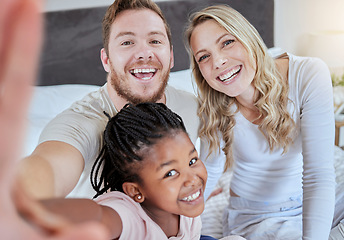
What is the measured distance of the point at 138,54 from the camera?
52cm

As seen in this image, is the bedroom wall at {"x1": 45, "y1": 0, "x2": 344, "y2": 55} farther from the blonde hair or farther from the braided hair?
the braided hair

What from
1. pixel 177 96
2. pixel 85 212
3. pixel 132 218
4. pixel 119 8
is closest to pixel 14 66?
pixel 85 212

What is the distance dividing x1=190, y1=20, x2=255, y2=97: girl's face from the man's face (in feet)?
0.37

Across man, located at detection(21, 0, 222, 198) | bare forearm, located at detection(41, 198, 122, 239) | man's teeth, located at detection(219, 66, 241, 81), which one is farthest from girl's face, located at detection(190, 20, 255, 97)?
bare forearm, located at detection(41, 198, 122, 239)

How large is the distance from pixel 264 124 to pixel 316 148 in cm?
11

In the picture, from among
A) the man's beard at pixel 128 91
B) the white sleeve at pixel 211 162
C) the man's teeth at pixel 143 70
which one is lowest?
the white sleeve at pixel 211 162

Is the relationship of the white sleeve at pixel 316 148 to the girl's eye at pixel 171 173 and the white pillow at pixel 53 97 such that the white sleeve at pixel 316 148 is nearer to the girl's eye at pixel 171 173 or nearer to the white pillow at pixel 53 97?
the girl's eye at pixel 171 173

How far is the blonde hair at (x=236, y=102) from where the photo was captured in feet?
2.21

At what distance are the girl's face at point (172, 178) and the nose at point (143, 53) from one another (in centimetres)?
13

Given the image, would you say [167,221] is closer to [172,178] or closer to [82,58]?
[172,178]

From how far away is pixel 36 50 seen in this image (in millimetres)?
143

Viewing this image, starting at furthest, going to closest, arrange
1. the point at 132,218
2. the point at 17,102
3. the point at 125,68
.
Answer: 1. the point at 125,68
2. the point at 132,218
3. the point at 17,102

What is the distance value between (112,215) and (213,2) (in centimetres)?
72

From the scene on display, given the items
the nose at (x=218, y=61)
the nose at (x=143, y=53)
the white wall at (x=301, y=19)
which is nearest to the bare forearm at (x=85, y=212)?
the nose at (x=143, y=53)
